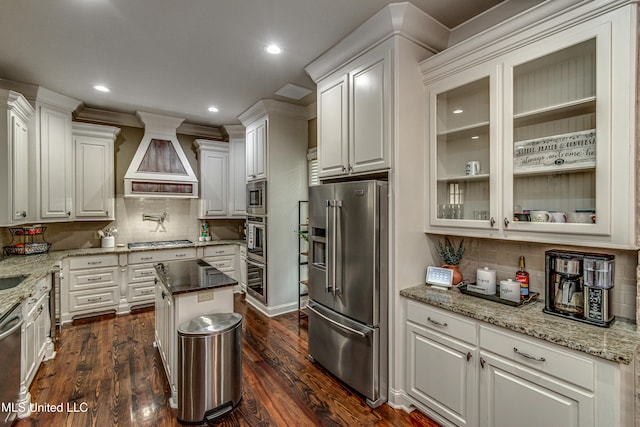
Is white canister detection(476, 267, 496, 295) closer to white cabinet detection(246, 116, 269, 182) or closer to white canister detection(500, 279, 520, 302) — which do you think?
white canister detection(500, 279, 520, 302)

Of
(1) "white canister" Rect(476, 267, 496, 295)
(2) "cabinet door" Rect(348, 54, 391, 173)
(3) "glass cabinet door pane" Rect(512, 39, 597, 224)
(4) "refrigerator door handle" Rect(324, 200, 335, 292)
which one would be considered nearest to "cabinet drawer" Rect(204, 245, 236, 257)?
(4) "refrigerator door handle" Rect(324, 200, 335, 292)

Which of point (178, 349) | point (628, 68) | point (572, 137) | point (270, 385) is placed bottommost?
point (270, 385)

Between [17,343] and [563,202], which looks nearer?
[563,202]

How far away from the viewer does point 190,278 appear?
250 centimetres

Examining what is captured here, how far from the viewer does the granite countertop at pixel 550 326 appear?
4.44ft

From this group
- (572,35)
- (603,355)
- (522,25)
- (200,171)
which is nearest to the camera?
(603,355)

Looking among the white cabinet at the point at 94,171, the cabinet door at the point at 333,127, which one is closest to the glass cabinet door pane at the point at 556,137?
the cabinet door at the point at 333,127

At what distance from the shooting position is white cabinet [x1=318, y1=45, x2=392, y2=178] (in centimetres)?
226

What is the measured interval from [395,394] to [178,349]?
1632mm

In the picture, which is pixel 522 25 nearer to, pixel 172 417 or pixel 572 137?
pixel 572 137

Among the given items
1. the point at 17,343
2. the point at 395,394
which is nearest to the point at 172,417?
the point at 17,343

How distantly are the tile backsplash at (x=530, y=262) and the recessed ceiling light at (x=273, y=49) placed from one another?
215 centimetres

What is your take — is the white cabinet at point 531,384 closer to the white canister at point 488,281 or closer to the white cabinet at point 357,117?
the white canister at point 488,281

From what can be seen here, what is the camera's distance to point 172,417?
2115 mm
